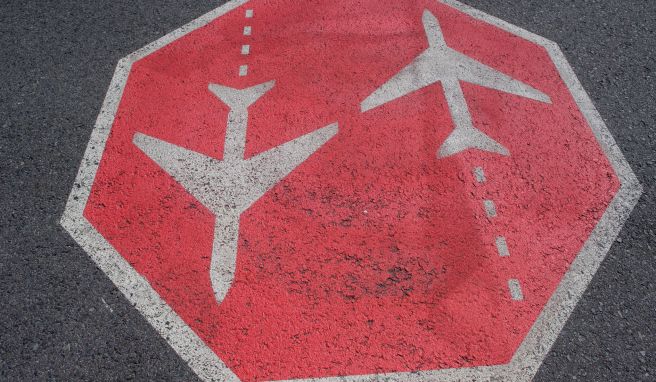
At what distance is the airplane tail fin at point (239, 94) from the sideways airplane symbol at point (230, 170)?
0.02 m

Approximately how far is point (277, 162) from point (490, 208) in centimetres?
177

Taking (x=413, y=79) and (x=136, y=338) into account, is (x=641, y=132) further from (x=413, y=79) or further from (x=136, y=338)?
(x=136, y=338)

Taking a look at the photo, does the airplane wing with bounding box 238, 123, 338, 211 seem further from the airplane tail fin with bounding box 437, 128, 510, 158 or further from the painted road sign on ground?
the airplane tail fin with bounding box 437, 128, 510, 158

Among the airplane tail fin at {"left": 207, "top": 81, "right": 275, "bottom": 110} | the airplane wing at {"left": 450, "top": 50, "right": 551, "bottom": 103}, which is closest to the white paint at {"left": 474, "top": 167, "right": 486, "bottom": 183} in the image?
the airplane wing at {"left": 450, "top": 50, "right": 551, "bottom": 103}

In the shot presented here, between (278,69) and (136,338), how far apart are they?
8.89 feet

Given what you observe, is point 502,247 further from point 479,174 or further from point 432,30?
point 432,30

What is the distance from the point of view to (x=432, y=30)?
500 cm

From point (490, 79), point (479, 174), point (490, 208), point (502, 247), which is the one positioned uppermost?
point (490, 79)

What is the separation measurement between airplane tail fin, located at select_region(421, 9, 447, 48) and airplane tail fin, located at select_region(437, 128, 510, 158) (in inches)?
46.0

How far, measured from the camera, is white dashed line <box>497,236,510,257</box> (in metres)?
3.58

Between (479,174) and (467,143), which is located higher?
(467,143)

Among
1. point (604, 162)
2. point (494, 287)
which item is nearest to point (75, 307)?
point (494, 287)

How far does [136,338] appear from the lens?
326 centimetres

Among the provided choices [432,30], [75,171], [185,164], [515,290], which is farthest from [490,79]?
[75,171]
